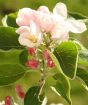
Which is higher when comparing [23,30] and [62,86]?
[23,30]

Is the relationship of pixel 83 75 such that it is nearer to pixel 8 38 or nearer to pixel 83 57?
pixel 83 57

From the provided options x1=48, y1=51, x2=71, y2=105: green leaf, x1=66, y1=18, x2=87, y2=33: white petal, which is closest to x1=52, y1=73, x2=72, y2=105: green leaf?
x1=48, y1=51, x2=71, y2=105: green leaf

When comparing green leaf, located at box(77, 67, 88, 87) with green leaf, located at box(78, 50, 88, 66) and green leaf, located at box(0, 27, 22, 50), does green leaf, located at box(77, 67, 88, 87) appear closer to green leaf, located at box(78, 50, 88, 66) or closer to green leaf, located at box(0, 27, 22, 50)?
green leaf, located at box(78, 50, 88, 66)

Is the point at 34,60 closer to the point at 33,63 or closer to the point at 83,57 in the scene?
the point at 33,63

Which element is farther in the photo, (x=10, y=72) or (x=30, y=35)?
(x=10, y=72)

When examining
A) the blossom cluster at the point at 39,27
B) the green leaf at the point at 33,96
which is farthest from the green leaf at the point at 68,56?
the green leaf at the point at 33,96

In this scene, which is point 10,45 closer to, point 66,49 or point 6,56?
point 66,49

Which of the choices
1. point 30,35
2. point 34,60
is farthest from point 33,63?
point 30,35
